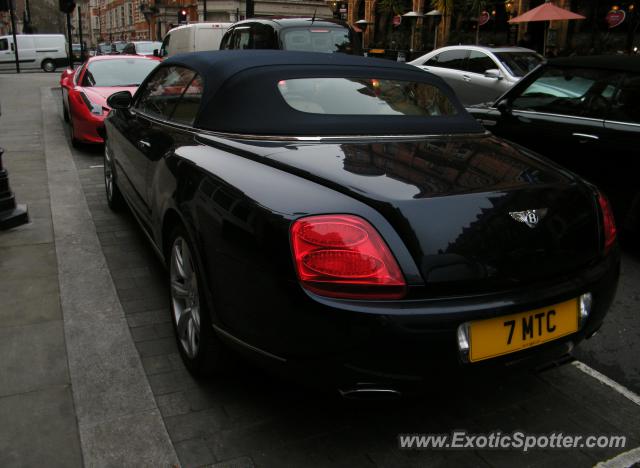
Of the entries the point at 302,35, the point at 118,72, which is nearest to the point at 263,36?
the point at 302,35

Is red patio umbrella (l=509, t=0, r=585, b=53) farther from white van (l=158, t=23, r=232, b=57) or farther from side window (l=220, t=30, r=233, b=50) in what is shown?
side window (l=220, t=30, r=233, b=50)

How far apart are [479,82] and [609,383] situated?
27.5 feet

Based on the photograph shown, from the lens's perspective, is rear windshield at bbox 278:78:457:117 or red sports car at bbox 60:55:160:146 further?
red sports car at bbox 60:55:160:146

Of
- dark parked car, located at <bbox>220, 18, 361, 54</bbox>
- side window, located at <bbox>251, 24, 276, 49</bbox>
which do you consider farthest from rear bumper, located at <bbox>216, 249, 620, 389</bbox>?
side window, located at <bbox>251, 24, 276, 49</bbox>

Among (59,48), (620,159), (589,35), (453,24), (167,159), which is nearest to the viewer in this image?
(167,159)

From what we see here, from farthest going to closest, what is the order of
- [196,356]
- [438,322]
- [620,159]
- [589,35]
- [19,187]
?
[589,35]
[19,187]
[620,159]
[196,356]
[438,322]

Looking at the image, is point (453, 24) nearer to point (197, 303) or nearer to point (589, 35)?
point (589, 35)

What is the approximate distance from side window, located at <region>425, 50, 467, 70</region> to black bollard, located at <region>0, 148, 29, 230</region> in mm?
8250

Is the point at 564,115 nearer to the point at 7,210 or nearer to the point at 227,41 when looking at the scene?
the point at 7,210

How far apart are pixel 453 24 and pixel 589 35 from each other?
30.7 ft

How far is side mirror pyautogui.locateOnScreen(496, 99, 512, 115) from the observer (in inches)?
228

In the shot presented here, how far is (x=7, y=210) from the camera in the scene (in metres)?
5.10

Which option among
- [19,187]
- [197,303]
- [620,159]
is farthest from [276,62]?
[19,187]

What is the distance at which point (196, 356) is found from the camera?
9.25ft
